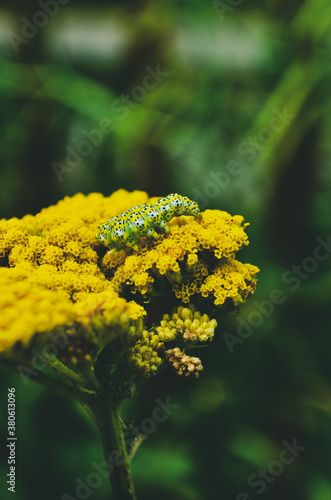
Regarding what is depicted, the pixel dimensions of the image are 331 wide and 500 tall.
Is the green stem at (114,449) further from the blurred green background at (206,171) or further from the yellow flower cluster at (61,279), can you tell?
the blurred green background at (206,171)

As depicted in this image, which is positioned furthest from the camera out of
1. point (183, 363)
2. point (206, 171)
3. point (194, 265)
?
point (206, 171)

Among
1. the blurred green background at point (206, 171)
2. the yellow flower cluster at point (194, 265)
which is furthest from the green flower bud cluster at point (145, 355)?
the blurred green background at point (206, 171)

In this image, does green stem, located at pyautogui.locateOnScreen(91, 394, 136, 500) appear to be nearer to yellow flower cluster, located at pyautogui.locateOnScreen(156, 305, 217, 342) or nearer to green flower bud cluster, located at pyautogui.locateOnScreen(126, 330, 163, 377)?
green flower bud cluster, located at pyautogui.locateOnScreen(126, 330, 163, 377)

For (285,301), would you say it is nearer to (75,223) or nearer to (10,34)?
(75,223)

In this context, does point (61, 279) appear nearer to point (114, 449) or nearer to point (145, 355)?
point (145, 355)

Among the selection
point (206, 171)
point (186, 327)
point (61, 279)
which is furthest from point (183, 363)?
point (206, 171)

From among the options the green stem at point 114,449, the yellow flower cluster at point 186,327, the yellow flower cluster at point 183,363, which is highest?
the yellow flower cluster at point 186,327
